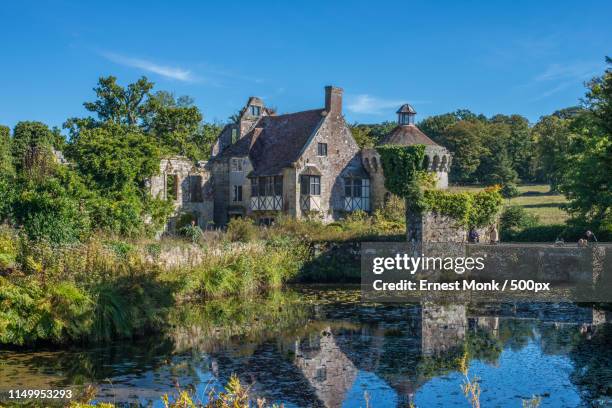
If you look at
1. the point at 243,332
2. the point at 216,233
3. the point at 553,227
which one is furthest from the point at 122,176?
the point at 553,227

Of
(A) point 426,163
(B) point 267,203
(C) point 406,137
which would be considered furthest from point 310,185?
(C) point 406,137

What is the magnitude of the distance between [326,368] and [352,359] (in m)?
1.03

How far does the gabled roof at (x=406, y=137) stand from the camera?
140 ft

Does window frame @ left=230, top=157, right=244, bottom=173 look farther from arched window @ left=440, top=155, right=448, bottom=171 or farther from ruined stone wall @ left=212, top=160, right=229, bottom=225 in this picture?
arched window @ left=440, top=155, right=448, bottom=171

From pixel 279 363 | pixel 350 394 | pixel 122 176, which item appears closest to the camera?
pixel 350 394

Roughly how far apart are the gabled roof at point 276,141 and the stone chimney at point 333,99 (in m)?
0.55

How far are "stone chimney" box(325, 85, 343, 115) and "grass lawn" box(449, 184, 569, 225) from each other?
8663mm

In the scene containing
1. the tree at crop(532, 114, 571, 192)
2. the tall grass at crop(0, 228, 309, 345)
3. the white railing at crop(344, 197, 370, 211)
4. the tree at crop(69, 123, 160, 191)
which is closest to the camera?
the tall grass at crop(0, 228, 309, 345)

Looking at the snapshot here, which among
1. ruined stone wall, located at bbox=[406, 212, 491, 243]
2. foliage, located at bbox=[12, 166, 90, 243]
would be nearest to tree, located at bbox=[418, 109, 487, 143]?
ruined stone wall, located at bbox=[406, 212, 491, 243]

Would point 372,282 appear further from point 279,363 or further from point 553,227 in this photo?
point 279,363

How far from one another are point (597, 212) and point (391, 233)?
9.56 metres

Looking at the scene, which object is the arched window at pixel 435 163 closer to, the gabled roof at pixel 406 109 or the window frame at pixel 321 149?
the gabled roof at pixel 406 109

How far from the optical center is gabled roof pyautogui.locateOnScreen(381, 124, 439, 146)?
140ft

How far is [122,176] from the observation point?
34.7 meters
